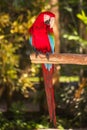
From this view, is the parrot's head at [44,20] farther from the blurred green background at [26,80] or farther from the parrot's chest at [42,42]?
the blurred green background at [26,80]

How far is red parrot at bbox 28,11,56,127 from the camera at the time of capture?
2723 millimetres

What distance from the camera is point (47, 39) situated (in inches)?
117

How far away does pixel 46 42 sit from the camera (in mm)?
2957

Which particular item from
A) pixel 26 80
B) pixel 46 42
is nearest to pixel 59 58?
pixel 46 42

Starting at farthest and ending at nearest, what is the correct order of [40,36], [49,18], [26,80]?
[26,80]
[40,36]
[49,18]

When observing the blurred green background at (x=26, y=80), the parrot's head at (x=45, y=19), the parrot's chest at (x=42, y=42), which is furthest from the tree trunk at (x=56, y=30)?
the parrot's head at (x=45, y=19)

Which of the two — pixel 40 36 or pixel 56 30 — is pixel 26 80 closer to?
pixel 56 30

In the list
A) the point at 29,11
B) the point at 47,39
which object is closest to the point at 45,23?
the point at 47,39

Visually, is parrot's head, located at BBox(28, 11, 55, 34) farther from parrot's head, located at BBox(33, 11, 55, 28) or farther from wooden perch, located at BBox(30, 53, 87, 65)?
wooden perch, located at BBox(30, 53, 87, 65)

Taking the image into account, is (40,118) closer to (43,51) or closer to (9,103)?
(9,103)

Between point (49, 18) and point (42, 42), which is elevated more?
point (49, 18)

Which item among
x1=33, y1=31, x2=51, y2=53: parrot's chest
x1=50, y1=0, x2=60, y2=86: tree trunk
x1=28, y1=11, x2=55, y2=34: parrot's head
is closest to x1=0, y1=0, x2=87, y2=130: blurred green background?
x1=50, y1=0, x2=60, y2=86: tree trunk

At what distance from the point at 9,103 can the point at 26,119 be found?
539 millimetres

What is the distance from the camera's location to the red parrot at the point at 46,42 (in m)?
2.72
